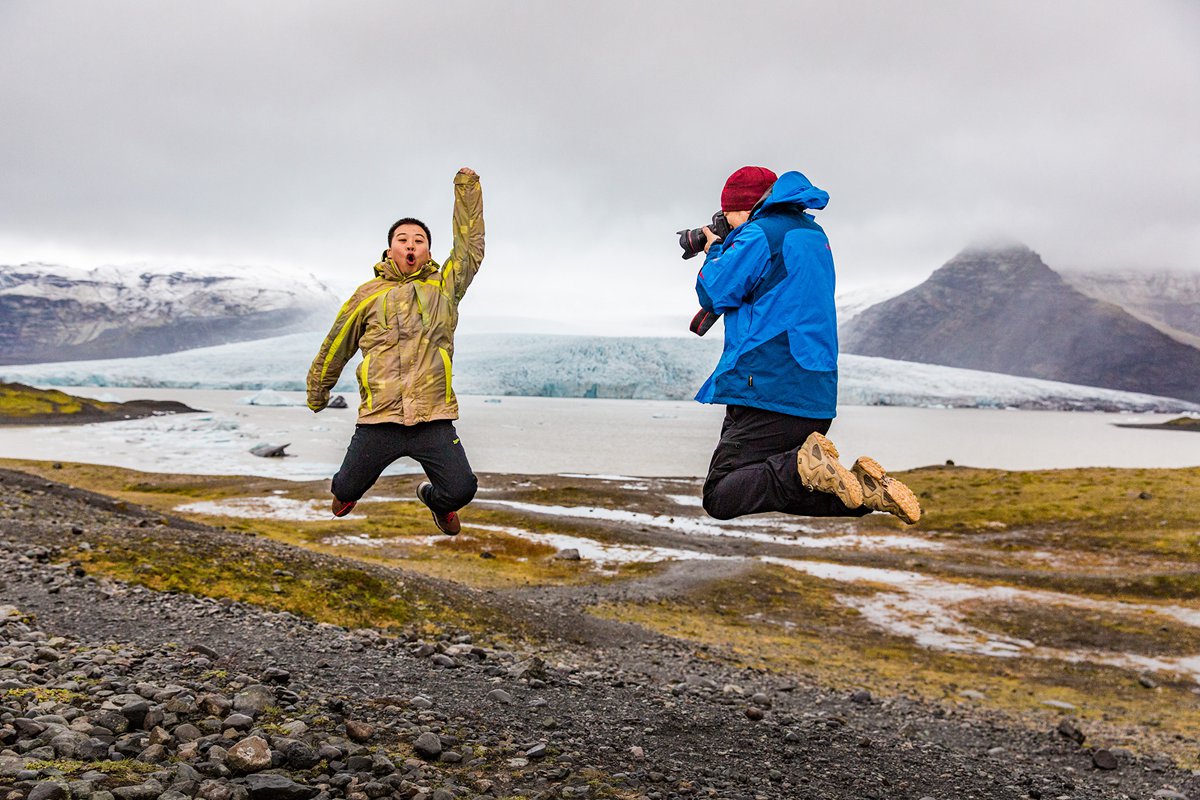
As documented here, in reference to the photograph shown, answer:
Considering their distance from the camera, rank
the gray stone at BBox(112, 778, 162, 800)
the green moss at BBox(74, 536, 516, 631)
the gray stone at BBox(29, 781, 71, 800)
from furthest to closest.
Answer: the green moss at BBox(74, 536, 516, 631)
the gray stone at BBox(112, 778, 162, 800)
the gray stone at BBox(29, 781, 71, 800)

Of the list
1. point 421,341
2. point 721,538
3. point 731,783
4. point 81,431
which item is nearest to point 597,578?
point 721,538

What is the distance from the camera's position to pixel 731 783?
25.2ft

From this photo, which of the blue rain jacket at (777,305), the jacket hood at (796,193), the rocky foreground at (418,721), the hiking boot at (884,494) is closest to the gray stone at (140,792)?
the rocky foreground at (418,721)

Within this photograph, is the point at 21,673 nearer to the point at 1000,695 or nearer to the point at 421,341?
the point at 421,341

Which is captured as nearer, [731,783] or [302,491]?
[731,783]

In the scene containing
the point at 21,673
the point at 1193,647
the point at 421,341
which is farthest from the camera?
the point at 1193,647

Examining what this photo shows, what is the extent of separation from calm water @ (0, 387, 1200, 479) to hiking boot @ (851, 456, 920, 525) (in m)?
55.2

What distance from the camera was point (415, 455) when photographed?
22.5 ft

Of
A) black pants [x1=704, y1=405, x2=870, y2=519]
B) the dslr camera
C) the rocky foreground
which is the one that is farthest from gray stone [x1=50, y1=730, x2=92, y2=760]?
the dslr camera

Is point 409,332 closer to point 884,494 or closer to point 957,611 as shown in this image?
point 884,494

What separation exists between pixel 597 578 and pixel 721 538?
1080 cm

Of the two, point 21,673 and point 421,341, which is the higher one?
point 421,341

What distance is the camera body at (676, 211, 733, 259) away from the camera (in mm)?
5914

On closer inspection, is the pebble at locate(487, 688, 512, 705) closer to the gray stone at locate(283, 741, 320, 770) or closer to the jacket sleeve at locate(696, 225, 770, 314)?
the gray stone at locate(283, 741, 320, 770)
